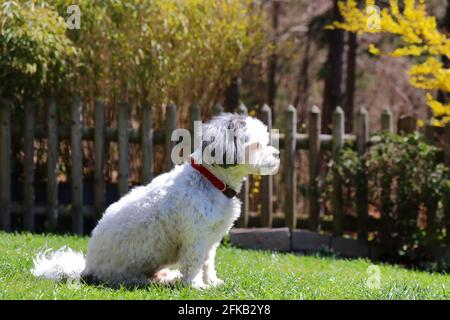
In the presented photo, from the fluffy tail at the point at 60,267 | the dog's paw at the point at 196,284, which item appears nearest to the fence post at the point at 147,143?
the fluffy tail at the point at 60,267

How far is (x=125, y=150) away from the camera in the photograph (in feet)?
30.9

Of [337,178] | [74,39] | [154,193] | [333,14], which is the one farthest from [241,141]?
[333,14]

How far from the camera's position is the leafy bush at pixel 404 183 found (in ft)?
28.9

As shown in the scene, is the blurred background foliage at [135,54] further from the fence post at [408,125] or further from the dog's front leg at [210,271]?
the dog's front leg at [210,271]

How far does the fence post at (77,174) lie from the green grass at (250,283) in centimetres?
149

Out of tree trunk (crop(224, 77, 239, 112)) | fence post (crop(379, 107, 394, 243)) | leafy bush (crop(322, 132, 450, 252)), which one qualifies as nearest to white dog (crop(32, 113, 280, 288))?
leafy bush (crop(322, 132, 450, 252))

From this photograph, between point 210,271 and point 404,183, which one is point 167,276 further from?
point 404,183

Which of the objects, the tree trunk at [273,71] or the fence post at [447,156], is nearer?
the fence post at [447,156]

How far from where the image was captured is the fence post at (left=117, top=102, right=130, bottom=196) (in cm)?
934

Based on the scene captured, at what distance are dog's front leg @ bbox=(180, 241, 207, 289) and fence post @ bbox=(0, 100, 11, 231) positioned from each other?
4730 mm

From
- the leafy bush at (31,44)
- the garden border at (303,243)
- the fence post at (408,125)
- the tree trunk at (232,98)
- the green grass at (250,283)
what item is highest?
the leafy bush at (31,44)

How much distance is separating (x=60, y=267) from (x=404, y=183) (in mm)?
4573

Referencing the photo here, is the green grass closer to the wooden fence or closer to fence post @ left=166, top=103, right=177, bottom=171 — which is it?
the wooden fence

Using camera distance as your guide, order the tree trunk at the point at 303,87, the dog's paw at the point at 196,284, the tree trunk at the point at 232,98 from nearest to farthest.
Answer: the dog's paw at the point at 196,284
the tree trunk at the point at 232,98
the tree trunk at the point at 303,87
